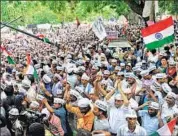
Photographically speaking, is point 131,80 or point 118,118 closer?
point 118,118

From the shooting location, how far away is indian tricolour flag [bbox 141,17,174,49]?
1294cm

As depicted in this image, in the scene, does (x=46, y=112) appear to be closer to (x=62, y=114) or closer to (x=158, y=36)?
(x=62, y=114)

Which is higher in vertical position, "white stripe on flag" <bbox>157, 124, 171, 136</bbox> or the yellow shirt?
"white stripe on flag" <bbox>157, 124, 171, 136</bbox>

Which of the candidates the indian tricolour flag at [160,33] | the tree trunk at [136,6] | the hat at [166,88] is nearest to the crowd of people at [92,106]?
the hat at [166,88]

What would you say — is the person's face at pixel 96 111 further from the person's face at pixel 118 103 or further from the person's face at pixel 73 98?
the person's face at pixel 73 98

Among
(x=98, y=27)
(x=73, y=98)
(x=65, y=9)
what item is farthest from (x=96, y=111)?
(x=65, y=9)

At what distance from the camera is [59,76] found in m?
12.3

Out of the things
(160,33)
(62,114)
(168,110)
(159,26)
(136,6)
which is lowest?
(62,114)

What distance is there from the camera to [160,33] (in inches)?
512

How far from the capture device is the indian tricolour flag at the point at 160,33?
1294 centimetres

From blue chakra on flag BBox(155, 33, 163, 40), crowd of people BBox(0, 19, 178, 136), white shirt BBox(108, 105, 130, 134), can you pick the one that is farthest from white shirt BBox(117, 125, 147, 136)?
blue chakra on flag BBox(155, 33, 163, 40)

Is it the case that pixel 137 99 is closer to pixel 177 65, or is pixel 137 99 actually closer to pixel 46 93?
pixel 46 93

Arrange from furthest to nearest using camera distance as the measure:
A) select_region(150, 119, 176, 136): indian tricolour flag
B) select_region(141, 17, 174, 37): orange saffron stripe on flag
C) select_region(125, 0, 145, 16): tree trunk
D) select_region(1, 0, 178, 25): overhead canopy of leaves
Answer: select_region(1, 0, 178, 25): overhead canopy of leaves → select_region(125, 0, 145, 16): tree trunk → select_region(141, 17, 174, 37): orange saffron stripe on flag → select_region(150, 119, 176, 136): indian tricolour flag

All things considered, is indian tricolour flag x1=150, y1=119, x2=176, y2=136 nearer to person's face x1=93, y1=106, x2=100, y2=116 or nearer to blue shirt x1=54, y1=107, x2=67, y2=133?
person's face x1=93, y1=106, x2=100, y2=116
